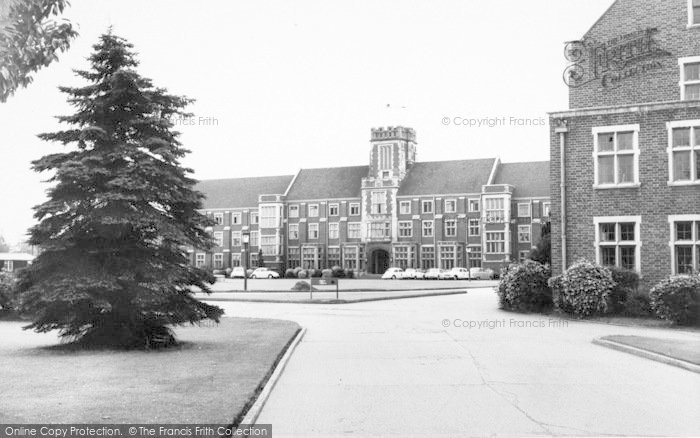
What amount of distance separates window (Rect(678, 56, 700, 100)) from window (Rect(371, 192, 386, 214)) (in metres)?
62.8

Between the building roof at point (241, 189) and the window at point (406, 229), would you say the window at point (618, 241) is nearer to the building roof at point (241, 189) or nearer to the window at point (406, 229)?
the window at point (406, 229)

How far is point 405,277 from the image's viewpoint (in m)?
78.6

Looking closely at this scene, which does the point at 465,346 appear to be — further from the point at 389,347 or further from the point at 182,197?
the point at 182,197

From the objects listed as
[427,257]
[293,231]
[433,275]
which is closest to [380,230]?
[427,257]

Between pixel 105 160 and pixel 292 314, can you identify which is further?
pixel 292 314

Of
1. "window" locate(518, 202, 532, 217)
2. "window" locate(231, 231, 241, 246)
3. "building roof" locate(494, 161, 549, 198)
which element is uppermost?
"building roof" locate(494, 161, 549, 198)

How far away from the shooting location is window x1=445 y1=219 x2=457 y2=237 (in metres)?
83.8

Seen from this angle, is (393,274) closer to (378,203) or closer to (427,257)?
(427,257)

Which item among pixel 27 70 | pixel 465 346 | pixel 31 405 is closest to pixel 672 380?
pixel 465 346

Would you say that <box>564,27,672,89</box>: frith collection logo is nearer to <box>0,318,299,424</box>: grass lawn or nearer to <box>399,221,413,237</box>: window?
<box>0,318,299,424</box>: grass lawn

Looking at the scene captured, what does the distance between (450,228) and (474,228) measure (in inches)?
111

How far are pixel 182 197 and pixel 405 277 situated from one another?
6403 centimetres

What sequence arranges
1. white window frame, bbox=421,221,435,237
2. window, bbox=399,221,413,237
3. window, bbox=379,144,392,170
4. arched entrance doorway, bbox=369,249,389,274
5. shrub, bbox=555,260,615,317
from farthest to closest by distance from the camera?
window, bbox=379,144,392,170
arched entrance doorway, bbox=369,249,389,274
window, bbox=399,221,413,237
white window frame, bbox=421,221,435,237
shrub, bbox=555,260,615,317

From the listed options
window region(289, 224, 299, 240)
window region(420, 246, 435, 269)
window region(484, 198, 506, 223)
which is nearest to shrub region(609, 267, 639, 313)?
window region(484, 198, 506, 223)
